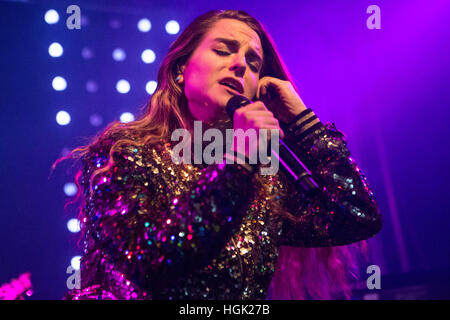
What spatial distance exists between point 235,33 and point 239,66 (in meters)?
0.17

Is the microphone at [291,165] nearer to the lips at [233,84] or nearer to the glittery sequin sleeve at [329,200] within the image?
the lips at [233,84]

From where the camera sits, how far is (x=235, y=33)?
4.29 feet

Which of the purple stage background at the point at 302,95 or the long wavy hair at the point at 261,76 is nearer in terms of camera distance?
the long wavy hair at the point at 261,76

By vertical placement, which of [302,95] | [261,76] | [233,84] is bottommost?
[233,84]

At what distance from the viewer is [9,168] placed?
90.0 inches

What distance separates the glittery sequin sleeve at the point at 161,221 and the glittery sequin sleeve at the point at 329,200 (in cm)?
48

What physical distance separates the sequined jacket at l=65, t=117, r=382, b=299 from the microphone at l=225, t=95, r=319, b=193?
0.10 meters

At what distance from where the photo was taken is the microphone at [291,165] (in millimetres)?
940

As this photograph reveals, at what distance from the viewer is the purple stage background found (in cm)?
231

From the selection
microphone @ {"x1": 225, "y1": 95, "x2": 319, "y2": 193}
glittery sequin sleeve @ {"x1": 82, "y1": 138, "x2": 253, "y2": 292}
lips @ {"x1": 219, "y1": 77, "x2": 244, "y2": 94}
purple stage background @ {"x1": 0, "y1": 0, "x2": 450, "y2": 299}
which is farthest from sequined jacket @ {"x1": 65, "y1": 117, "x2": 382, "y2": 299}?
purple stage background @ {"x1": 0, "y1": 0, "x2": 450, "y2": 299}

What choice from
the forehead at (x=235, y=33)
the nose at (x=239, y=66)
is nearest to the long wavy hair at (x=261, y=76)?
the forehead at (x=235, y=33)

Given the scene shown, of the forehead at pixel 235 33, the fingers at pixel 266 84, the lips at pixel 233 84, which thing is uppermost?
the forehead at pixel 235 33

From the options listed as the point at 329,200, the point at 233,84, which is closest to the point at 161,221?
the point at 233,84

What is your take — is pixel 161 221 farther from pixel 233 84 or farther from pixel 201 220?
pixel 233 84
